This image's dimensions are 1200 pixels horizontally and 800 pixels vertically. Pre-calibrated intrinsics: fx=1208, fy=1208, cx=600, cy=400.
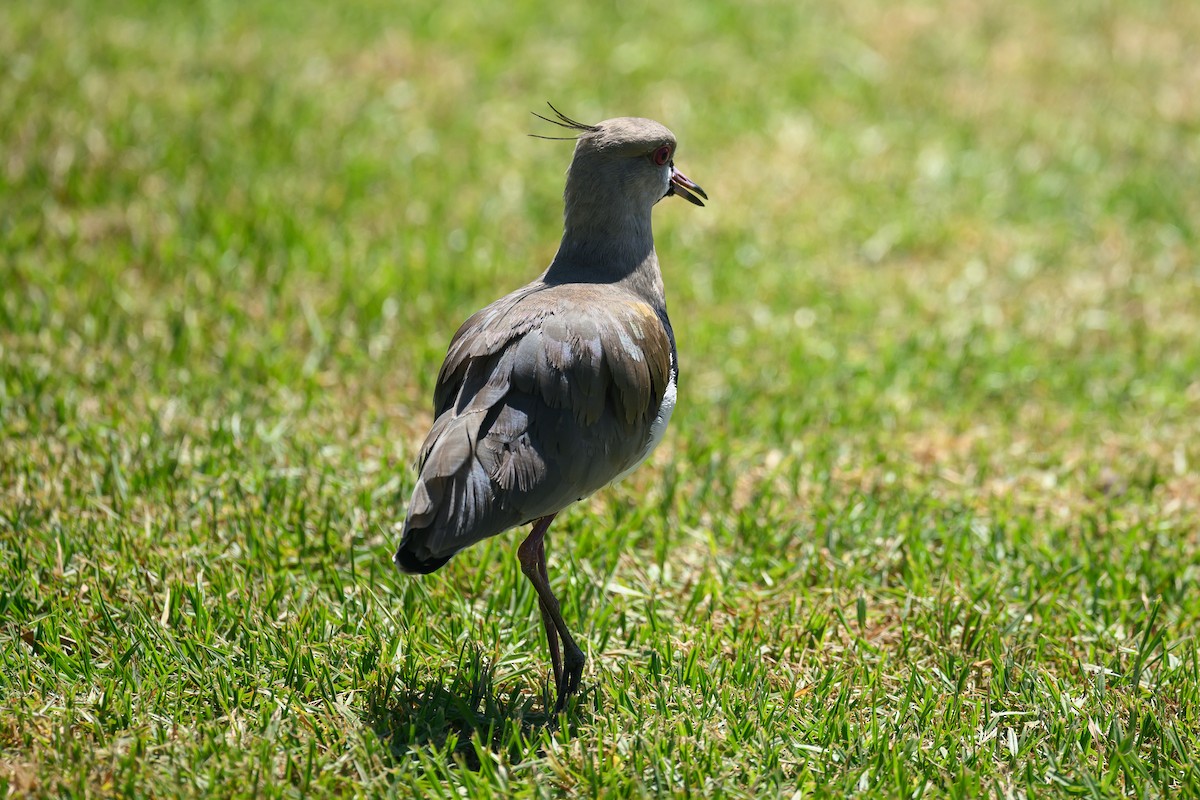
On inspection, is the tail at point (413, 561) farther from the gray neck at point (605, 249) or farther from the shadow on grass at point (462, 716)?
the gray neck at point (605, 249)

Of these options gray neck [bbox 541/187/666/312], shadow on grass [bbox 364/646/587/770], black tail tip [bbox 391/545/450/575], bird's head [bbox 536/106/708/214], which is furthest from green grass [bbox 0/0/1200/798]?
bird's head [bbox 536/106/708/214]

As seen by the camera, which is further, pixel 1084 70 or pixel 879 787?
pixel 1084 70

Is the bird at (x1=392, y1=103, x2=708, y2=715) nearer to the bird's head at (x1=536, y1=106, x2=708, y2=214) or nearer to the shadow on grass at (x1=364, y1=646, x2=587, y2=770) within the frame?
the bird's head at (x1=536, y1=106, x2=708, y2=214)

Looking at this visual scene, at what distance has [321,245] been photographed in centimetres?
661

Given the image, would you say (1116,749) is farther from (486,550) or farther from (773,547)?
(486,550)

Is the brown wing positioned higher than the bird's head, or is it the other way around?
the bird's head

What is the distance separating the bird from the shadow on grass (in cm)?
13

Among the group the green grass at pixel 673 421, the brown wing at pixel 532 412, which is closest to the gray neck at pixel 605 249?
the brown wing at pixel 532 412

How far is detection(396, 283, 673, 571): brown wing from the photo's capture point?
3.25 m

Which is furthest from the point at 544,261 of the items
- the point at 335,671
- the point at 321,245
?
the point at 335,671

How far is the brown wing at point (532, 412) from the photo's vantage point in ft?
10.7

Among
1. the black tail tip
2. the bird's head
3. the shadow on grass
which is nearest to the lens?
the black tail tip

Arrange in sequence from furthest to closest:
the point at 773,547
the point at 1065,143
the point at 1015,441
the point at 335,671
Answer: the point at 1065,143 < the point at 1015,441 < the point at 773,547 < the point at 335,671

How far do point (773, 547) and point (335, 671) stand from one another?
1763 mm
